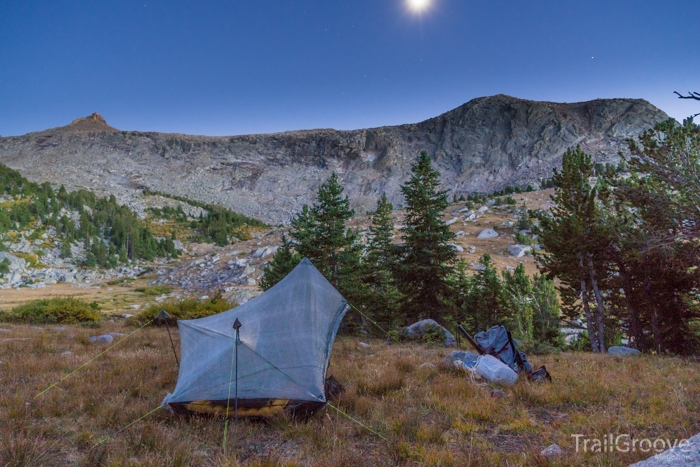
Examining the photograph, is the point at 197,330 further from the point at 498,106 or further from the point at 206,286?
the point at 498,106

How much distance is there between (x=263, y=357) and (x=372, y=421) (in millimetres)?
2188

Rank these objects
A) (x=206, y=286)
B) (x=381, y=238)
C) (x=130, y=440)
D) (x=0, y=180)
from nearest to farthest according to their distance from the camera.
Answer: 1. (x=130, y=440)
2. (x=381, y=238)
3. (x=206, y=286)
4. (x=0, y=180)

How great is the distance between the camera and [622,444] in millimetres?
4559

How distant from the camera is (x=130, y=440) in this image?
490 cm

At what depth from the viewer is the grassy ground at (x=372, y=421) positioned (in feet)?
14.5

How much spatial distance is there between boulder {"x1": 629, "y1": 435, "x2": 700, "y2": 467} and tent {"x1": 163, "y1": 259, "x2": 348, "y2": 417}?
13.5 feet

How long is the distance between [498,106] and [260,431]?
190475mm

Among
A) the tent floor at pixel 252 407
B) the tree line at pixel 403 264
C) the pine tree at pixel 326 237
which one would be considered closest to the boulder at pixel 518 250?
the tree line at pixel 403 264

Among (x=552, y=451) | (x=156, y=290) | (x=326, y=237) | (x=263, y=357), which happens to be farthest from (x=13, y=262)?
(x=552, y=451)

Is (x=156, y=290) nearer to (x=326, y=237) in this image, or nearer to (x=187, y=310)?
(x=187, y=310)

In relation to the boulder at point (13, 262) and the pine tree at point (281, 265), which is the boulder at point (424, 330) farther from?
the boulder at point (13, 262)

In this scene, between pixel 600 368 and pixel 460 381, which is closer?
pixel 460 381

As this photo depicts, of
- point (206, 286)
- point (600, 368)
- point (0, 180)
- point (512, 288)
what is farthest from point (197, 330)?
point (0, 180)

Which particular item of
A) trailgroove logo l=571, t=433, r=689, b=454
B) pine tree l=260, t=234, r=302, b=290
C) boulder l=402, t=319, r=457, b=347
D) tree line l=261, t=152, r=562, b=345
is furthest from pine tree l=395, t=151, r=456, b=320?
trailgroove logo l=571, t=433, r=689, b=454
